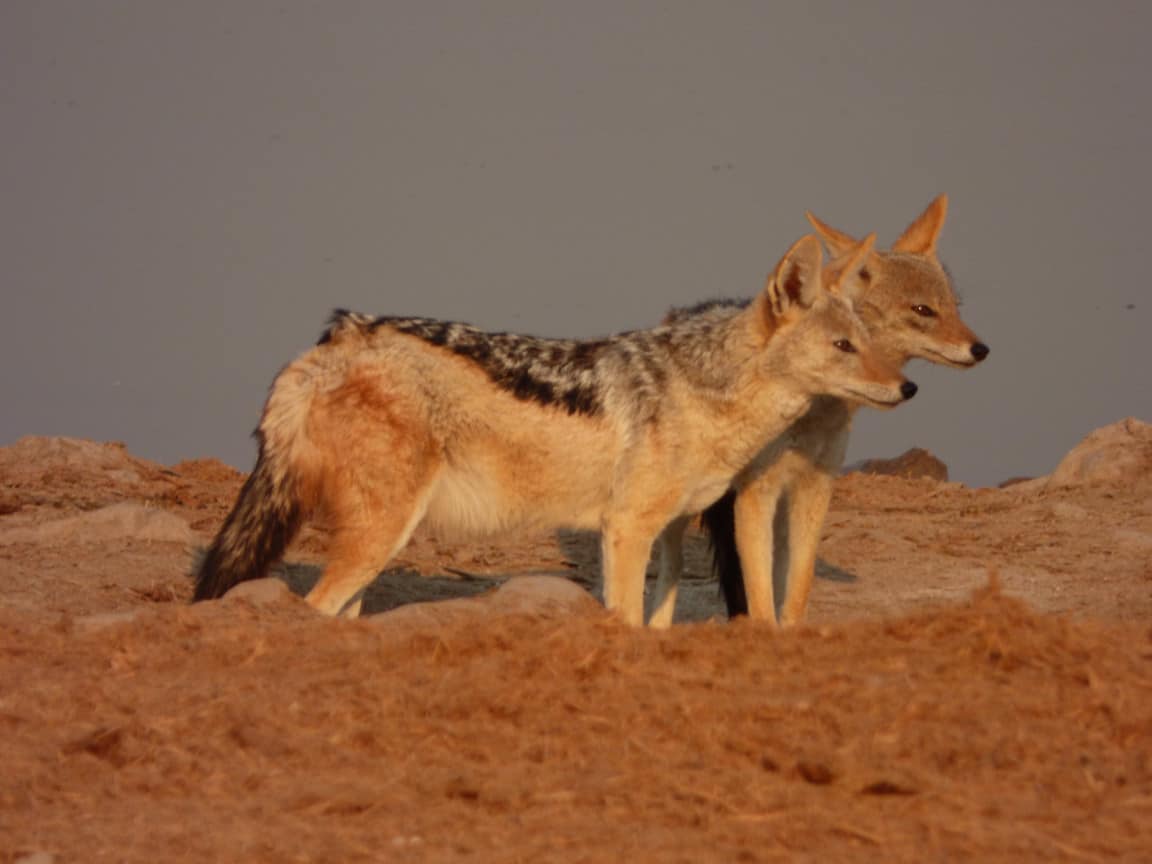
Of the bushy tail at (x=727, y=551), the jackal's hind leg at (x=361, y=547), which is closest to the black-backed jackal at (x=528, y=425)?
the jackal's hind leg at (x=361, y=547)

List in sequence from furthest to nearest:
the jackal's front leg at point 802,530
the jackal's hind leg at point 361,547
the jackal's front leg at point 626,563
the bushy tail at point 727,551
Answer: the bushy tail at point 727,551 < the jackal's front leg at point 802,530 < the jackal's front leg at point 626,563 < the jackal's hind leg at point 361,547

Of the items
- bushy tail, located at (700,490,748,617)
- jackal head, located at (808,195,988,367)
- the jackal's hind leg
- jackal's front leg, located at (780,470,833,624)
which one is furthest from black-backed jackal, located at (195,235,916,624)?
bushy tail, located at (700,490,748,617)

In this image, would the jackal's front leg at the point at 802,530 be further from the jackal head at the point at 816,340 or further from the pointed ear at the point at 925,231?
the pointed ear at the point at 925,231

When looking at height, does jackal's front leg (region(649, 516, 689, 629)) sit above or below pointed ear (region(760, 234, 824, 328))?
below

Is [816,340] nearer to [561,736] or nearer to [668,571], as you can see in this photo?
[668,571]

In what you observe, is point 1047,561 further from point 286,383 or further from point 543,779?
point 543,779

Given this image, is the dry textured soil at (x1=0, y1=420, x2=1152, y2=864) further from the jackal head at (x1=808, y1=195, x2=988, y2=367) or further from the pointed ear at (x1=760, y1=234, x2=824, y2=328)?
the jackal head at (x1=808, y1=195, x2=988, y2=367)

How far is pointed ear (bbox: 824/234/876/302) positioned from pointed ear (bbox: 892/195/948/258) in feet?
2.45

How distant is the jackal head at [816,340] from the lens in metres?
7.84

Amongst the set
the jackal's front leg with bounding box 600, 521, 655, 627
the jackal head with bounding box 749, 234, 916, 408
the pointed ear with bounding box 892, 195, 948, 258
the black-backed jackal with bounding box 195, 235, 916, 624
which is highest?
the pointed ear with bounding box 892, 195, 948, 258

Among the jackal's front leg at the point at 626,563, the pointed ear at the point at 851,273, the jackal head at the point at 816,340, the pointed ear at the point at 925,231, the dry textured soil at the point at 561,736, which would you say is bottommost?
the dry textured soil at the point at 561,736

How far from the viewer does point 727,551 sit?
9.37 metres

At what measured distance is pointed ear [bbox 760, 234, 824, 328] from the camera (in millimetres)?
7879

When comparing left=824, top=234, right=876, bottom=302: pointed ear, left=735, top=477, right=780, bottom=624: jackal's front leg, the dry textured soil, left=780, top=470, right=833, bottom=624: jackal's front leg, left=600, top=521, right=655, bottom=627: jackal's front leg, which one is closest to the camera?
the dry textured soil
